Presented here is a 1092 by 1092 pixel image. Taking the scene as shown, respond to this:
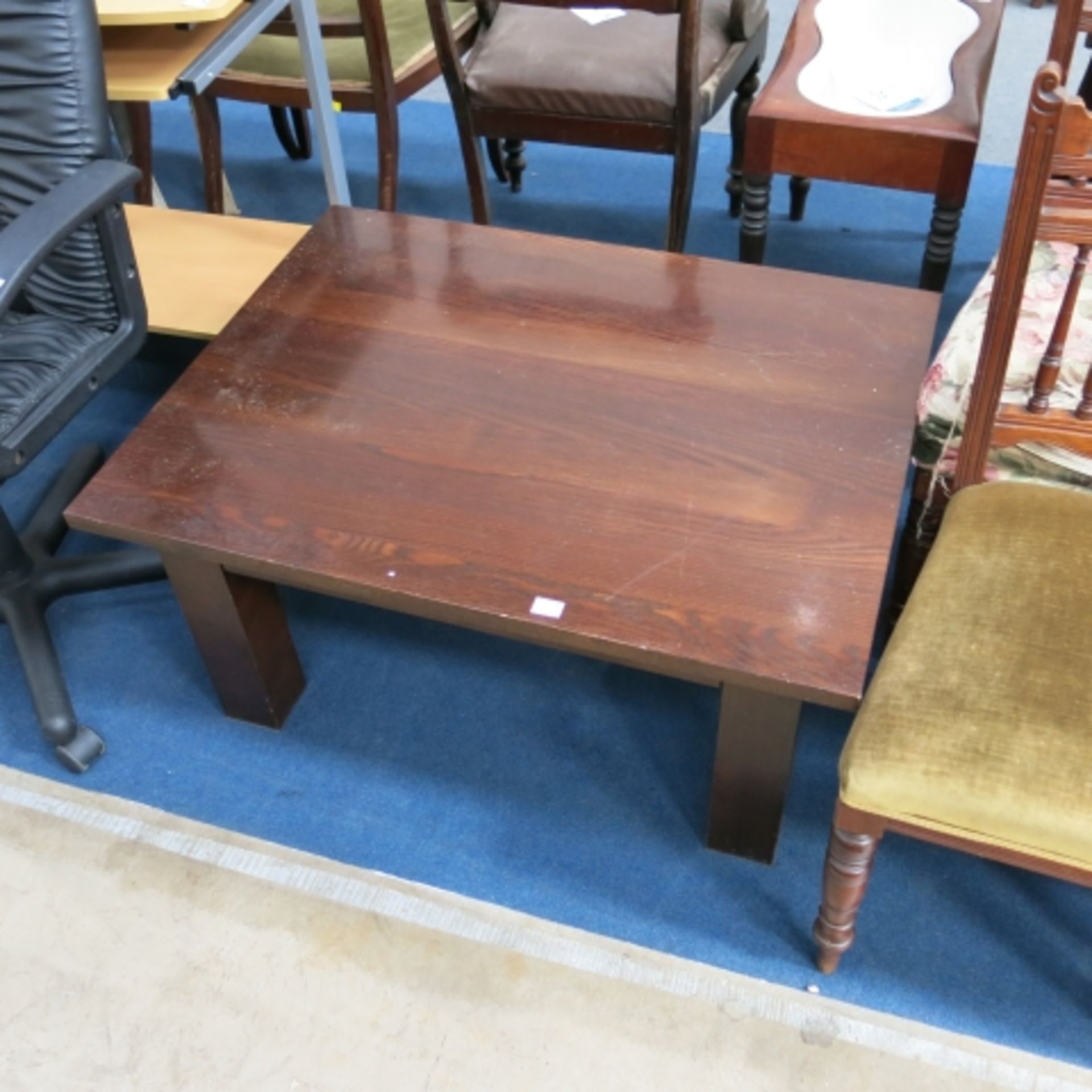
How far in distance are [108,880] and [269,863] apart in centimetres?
21

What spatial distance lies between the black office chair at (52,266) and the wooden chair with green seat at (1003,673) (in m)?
1.02

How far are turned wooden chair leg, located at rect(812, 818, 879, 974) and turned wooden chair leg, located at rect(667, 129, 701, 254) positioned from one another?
1181 millimetres

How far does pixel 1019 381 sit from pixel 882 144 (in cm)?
60

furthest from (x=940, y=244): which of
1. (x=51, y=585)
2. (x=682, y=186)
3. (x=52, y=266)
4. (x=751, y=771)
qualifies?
(x=51, y=585)

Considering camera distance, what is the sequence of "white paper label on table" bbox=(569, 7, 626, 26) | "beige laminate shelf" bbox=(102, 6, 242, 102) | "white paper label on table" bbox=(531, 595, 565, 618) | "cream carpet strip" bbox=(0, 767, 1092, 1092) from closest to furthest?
"white paper label on table" bbox=(531, 595, 565, 618), "cream carpet strip" bbox=(0, 767, 1092, 1092), "beige laminate shelf" bbox=(102, 6, 242, 102), "white paper label on table" bbox=(569, 7, 626, 26)

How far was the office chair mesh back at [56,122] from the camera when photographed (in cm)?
134

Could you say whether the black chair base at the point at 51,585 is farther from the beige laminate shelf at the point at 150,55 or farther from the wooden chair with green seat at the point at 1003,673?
the wooden chair with green seat at the point at 1003,673

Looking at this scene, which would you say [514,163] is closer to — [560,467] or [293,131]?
[293,131]

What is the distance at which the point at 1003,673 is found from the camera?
1.00m

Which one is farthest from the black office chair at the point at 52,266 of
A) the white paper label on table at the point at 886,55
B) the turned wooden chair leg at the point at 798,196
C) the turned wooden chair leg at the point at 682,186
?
the turned wooden chair leg at the point at 798,196

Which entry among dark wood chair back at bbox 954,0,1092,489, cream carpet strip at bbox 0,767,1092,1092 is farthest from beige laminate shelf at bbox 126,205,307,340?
dark wood chair back at bbox 954,0,1092,489

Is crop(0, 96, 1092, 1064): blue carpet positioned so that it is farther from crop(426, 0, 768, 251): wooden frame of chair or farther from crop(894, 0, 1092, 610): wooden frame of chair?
crop(426, 0, 768, 251): wooden frame of chair

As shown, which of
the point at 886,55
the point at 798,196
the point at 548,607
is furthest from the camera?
the point at 798,196

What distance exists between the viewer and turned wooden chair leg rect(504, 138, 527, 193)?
2484 mm
